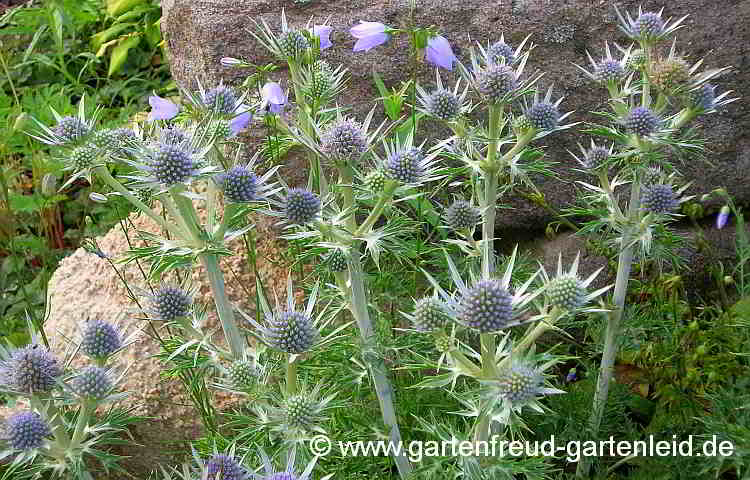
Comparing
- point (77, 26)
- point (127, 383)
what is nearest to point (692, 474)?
point (127, 383)

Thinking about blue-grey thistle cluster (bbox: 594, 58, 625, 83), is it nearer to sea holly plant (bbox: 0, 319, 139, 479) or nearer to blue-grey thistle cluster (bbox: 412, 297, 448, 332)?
blue-grey thistle cluster (bbox: 412, 297, 448, 332)

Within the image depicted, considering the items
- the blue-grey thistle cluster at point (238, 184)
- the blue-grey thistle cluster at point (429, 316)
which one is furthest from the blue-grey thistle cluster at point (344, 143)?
the blue-grey thistle cluster at point (429, 316)

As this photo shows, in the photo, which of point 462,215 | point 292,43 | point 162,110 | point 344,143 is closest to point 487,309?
point 344,143

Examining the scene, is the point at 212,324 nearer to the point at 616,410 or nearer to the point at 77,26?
the point at 616,410

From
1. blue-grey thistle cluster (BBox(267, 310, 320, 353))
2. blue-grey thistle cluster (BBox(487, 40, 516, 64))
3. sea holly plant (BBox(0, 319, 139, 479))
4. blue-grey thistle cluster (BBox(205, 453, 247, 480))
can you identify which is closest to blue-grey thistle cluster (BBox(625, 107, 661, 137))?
blue-grey thistle cluster (BBox(487, 40, 516, 64))

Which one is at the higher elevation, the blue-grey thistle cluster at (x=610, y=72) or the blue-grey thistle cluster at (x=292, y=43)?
the blue-grey thistle cluster at (x=292, y=43)

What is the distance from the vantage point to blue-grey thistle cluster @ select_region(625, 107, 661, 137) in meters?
1.96

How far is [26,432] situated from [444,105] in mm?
1309

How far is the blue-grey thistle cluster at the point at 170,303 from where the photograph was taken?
72.4 inches

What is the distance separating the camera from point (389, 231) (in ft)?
6.08

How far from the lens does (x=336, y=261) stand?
6.19 feet

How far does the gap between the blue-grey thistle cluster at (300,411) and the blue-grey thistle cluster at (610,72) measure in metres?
1.22

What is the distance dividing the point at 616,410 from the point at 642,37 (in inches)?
46.5

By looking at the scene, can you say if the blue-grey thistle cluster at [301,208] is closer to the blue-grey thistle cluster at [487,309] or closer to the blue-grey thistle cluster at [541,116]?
the blue-grey thistle cluster at [487,309]
